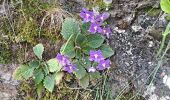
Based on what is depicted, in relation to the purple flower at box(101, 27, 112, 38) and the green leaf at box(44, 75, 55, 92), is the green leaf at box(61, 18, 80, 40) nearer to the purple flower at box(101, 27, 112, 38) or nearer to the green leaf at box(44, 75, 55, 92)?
the purple flower at box(101, 27, 112, 38)

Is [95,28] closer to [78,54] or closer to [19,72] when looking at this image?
[78,54]

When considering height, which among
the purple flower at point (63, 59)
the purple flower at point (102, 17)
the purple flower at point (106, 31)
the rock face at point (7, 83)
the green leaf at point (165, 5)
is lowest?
the rock face at point (7, 83)

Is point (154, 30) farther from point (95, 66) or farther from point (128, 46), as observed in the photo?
point (95, 66)

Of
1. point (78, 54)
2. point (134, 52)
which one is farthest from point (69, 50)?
point (134, 52)

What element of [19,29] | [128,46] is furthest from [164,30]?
[19,29]

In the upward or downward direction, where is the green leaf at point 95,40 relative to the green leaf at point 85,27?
downward

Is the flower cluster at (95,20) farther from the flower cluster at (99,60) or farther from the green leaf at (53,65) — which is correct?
the green leaf at (53,65)

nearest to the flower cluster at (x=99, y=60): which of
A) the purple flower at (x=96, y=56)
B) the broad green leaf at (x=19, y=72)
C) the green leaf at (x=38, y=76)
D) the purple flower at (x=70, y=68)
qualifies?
the purple flower at (x=96, y=56)

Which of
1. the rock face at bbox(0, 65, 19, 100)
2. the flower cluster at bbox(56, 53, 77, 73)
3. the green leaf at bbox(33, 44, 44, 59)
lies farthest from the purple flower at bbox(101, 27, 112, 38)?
the rock face at bbox(0, 65, 19, 100)
